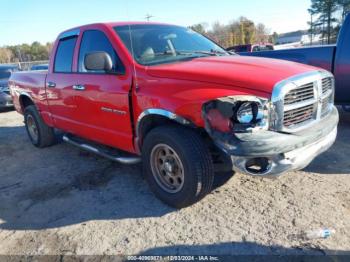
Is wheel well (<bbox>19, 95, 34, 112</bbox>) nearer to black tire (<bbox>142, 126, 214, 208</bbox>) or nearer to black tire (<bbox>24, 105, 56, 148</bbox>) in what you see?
black tire (<bbox>24, 105, 56, 148</bbox>)

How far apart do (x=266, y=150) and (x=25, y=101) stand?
540 cm

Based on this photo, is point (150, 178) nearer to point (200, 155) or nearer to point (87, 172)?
point (200, 155)

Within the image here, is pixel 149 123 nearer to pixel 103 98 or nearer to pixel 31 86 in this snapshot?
pixel 103 98

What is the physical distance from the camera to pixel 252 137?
113 inches

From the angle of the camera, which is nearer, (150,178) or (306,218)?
(306,218)

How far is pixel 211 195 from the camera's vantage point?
3.82m

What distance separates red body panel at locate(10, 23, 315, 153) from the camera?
3041 mm

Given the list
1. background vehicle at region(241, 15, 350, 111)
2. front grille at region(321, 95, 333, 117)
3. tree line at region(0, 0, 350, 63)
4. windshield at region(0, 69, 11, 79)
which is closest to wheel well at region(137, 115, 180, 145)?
front grille at region(321, 95, 333, 117)

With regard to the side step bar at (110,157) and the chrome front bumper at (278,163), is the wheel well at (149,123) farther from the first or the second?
the chrome front bumper at (278,163)

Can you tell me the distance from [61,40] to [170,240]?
371 centimetres

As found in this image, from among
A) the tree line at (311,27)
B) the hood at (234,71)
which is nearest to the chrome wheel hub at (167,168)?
the hood at (234,71)

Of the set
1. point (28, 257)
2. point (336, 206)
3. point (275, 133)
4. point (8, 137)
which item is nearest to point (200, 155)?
point (275, 133)

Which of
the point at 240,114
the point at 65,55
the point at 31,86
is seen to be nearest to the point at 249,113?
the point at 240,114

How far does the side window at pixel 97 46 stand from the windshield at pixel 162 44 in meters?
0.19
